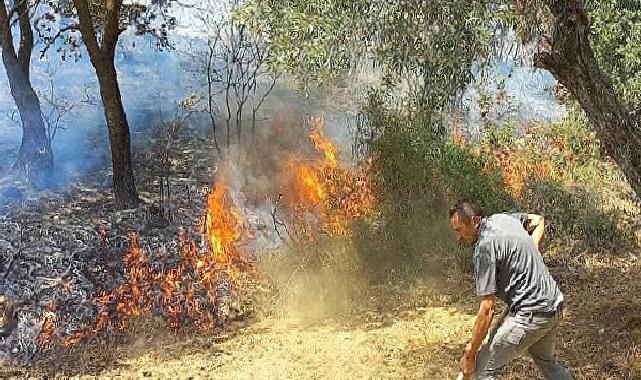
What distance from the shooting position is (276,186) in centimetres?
1075

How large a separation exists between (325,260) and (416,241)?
1448 millimetres

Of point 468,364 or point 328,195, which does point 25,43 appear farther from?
point 468,364

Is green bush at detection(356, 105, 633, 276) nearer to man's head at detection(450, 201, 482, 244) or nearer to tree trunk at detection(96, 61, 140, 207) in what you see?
tree trunk at detection(96, 61, 140, 207)

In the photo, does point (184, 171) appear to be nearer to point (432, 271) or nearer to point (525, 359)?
point (432, 271)

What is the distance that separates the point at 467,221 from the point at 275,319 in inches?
164

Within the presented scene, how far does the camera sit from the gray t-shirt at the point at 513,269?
394 cm

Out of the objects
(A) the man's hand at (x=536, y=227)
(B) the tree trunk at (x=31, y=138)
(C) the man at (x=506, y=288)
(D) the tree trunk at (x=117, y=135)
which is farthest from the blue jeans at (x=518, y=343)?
(B) the tree trunk at (x=31, y=138)

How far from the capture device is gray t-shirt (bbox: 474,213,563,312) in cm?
394

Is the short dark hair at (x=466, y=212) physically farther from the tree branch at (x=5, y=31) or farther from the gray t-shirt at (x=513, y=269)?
the tree branch at (x=5, y=31)

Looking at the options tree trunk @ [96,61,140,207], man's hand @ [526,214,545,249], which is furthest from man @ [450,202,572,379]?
tree trunk @ [96,61,140,207]

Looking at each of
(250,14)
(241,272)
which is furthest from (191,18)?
(241,272)

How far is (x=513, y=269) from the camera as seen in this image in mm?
3992

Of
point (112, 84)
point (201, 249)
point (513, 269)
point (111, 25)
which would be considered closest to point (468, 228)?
point (513, 269)

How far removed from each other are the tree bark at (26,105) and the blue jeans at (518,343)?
8.09 meters
